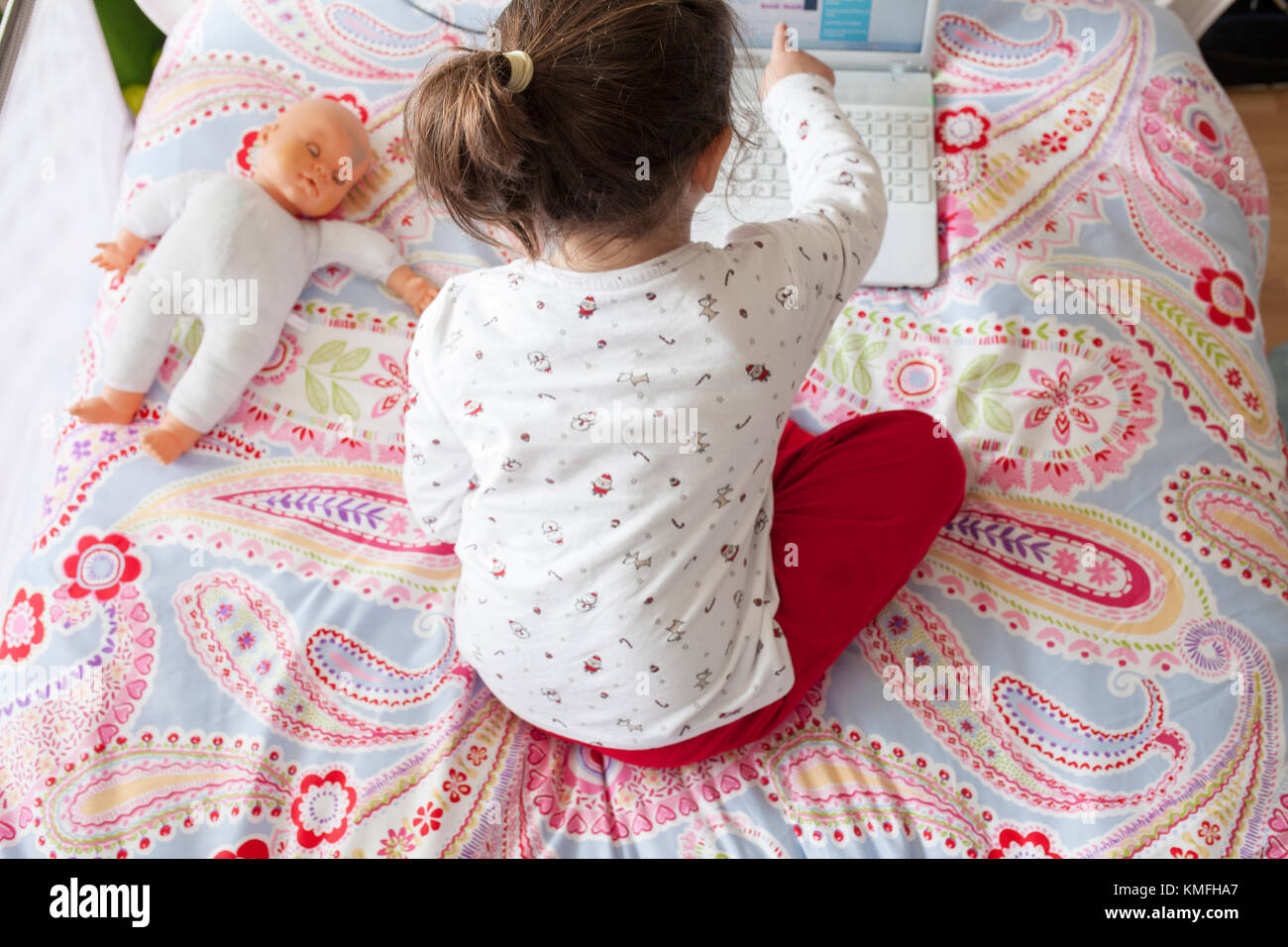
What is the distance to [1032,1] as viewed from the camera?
1218 mm

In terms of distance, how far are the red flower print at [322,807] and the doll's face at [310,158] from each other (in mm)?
629

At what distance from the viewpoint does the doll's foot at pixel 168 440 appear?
1.00m

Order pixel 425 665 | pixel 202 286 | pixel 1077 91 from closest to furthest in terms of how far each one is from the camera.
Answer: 1. pixel 425 665
2. pixel 202 286
3. pixel 1077 91

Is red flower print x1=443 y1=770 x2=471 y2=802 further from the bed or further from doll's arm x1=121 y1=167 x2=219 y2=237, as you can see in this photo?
doll's arm x1=121 y1=167 x2=219 y2=237

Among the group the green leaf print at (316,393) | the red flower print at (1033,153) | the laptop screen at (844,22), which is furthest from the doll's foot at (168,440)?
the red flower print at (1033,153)

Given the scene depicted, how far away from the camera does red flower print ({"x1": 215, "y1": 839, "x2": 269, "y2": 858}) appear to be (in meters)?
0.80

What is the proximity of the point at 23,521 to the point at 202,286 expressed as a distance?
1.09 feet

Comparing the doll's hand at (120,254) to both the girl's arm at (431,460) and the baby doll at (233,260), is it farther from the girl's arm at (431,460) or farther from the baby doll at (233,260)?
the girl's arm at (431,460)

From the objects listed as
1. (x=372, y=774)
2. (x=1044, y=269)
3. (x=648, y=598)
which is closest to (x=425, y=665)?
(x=372, y=774)

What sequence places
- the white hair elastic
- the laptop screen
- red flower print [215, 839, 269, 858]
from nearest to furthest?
1. the white hair elastic
2. red flower print [215, 839, 269, 858]
3. the laptop screen

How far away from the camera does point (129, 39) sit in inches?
55.3

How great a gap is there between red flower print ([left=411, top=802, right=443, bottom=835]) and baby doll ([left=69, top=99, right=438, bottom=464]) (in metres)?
0.46

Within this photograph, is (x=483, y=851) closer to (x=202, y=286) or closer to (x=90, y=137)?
(x=202, y=286)

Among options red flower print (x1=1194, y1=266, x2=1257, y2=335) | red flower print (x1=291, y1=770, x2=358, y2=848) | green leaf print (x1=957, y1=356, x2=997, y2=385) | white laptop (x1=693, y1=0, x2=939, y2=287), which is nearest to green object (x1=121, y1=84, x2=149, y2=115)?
white laptop (x1=693, y1=0, x2=939, y2=287)
